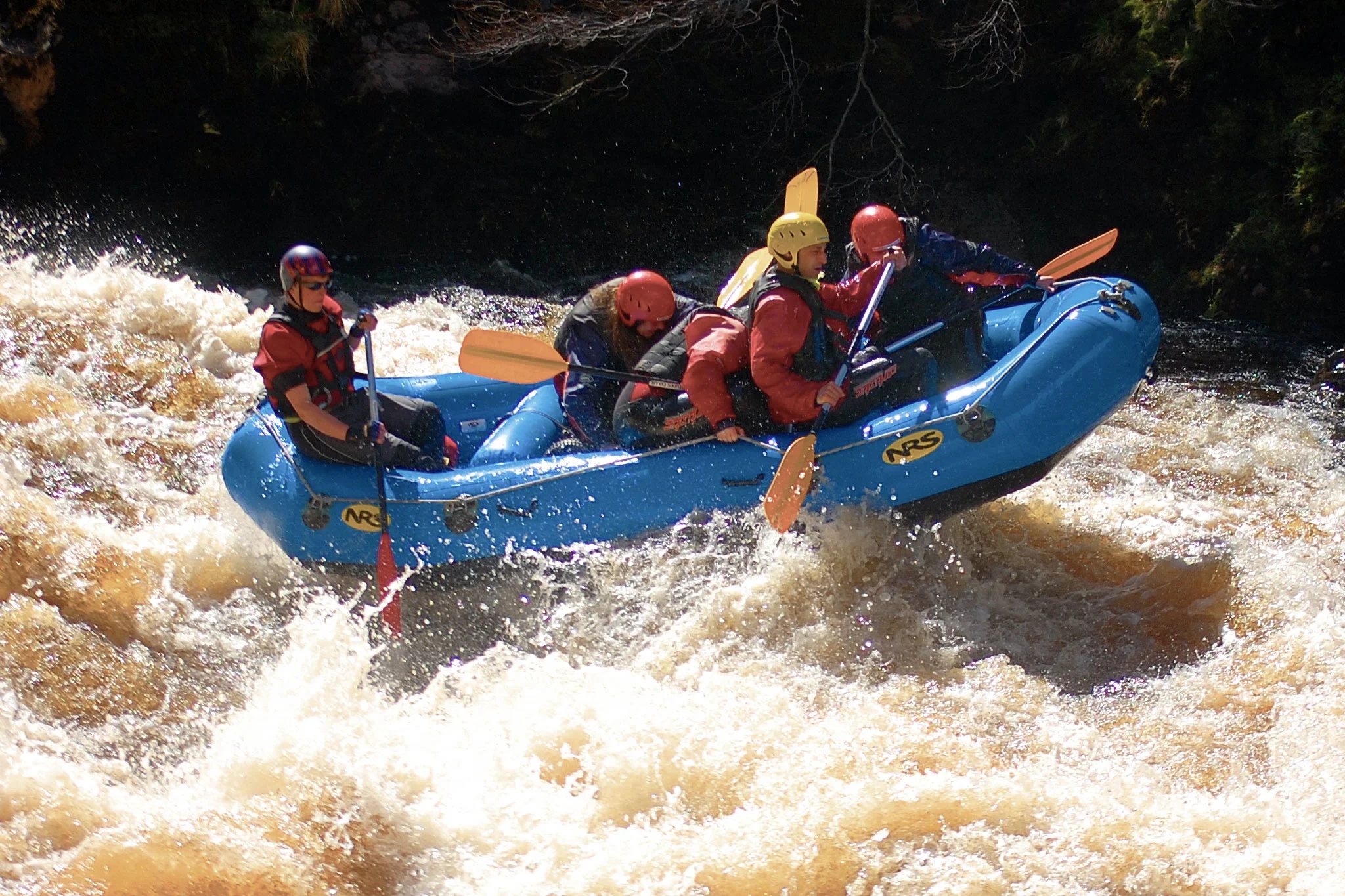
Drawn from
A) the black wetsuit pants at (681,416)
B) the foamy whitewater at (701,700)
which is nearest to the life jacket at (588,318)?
the black wetsuit pants at (681,416)

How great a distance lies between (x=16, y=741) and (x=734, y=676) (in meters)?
2.29

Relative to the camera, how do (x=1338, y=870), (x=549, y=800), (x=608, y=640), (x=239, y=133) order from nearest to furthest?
(x=1338, y=870) < (x=549, y=800) < (x=608, y=640) < (x=239, y=133)

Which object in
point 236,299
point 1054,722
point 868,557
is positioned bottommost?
point 1054,722

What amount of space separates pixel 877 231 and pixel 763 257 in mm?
850

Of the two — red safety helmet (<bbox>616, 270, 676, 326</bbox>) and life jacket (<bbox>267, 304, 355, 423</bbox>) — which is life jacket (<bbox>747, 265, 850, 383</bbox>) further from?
life jacket (<bbox>267, 304, 355, 423</bbox>)

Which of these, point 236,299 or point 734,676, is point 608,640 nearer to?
point 734,676

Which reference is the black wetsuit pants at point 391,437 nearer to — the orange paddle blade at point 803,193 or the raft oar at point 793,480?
the raft oar at point 793,480

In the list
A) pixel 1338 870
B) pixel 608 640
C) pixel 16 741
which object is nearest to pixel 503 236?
pixel 608 640

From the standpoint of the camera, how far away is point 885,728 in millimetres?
3674

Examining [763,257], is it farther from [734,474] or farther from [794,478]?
[794,478]

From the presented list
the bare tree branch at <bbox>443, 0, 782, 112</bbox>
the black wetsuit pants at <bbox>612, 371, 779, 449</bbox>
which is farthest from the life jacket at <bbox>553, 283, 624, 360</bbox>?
the bare tree branch at <bbox>443, 0, 782, 112</bbox>

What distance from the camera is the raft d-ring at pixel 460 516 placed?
14.1ft

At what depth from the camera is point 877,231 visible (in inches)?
188

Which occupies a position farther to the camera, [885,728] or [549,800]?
[885,728]
